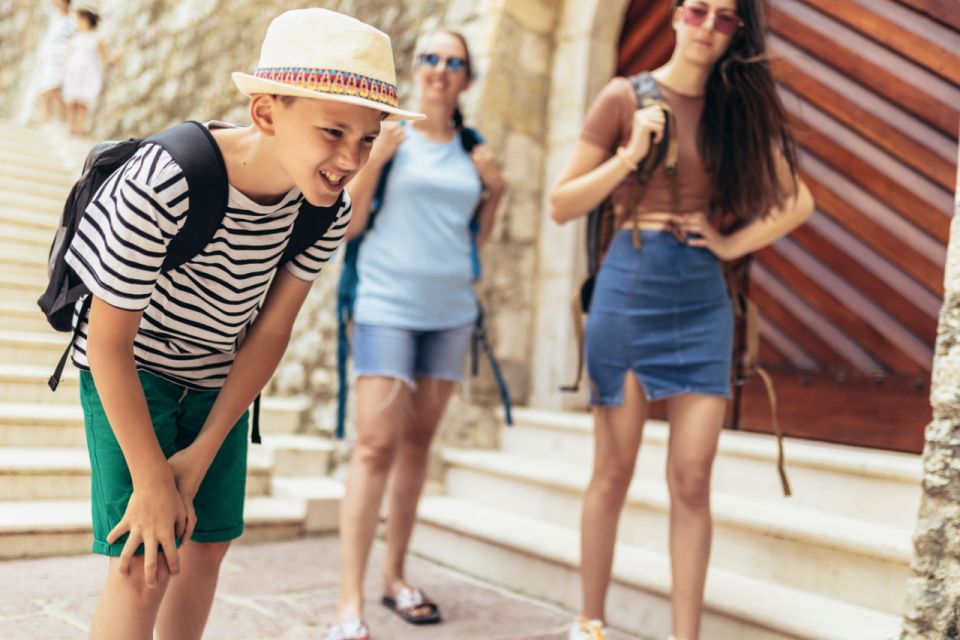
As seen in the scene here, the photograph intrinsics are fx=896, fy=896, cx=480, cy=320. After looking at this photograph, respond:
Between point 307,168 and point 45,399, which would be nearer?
point 307,168

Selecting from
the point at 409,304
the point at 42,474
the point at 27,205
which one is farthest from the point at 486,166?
the point at 27,205

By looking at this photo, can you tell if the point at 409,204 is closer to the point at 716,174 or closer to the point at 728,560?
the point at 716,174

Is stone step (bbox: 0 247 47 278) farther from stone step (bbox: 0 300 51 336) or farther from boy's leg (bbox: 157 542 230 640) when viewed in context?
boy's leg (bbox: 157 542 230 640)

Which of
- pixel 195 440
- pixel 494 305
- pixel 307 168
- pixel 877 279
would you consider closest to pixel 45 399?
pixel 494 305

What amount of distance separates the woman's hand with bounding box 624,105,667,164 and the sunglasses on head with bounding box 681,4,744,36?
25 cm

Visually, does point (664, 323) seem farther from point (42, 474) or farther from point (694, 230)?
point (42, 474)

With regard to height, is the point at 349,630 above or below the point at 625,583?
below

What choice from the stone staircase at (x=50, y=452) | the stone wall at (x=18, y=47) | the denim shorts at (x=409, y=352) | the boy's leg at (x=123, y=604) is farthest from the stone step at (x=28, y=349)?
the stone wall at (x=18, y=47)

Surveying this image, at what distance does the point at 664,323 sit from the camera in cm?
240

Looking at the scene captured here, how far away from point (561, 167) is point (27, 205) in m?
3.90

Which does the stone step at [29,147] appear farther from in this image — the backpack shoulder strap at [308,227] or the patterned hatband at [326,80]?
the patterned hatband at [326,80]

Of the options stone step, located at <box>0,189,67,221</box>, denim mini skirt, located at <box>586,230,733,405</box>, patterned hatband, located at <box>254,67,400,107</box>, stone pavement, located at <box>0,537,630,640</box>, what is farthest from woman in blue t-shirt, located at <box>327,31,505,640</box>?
stone step, located at <box>0,189,67,221</box>

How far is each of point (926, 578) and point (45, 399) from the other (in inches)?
147

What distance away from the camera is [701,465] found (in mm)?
2322
